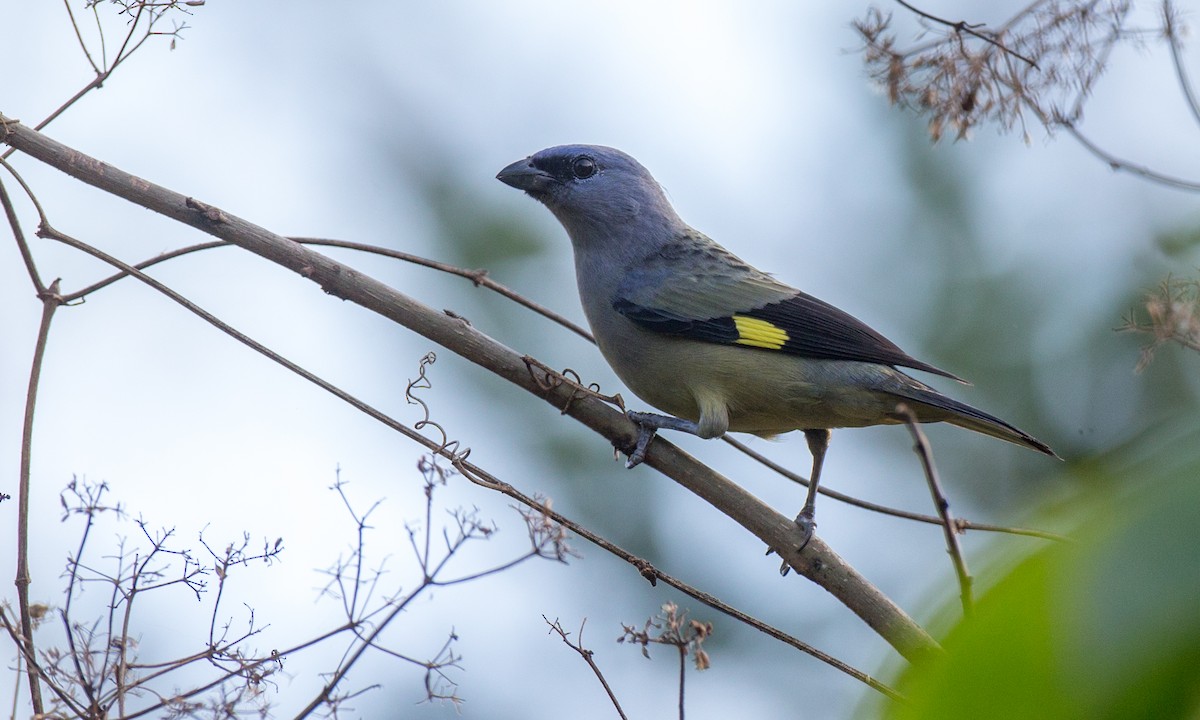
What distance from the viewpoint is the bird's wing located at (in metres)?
5.05

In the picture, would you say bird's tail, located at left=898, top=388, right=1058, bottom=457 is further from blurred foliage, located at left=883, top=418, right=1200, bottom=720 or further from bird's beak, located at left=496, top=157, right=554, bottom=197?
blurred foliage, located at left=883, top=418, right=1200, bottom=720

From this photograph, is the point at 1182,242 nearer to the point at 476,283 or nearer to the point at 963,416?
the point at 963,416

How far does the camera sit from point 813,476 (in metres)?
5.10

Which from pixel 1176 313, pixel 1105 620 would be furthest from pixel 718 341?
pixel 1105 620

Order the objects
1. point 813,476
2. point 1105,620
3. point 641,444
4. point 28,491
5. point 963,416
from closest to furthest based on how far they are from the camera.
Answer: point 1105,620 < point 28,491 < point 641,444 < point 963,416 < point 813,476

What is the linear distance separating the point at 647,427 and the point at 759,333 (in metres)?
1.10

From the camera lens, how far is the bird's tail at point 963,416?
4.53 m

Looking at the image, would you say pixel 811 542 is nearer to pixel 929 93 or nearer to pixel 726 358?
pixel 726 358

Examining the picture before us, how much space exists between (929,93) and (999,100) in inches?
10.9

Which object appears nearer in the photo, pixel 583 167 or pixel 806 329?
pixel 806 329

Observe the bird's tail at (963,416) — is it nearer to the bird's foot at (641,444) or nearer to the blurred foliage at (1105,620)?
the bird's foot at (641,444)

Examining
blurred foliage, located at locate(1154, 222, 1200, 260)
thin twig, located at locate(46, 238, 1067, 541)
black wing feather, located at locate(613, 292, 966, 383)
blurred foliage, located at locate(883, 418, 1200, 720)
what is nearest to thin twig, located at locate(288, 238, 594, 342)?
thin twig, located at locate(46, 238, 1067, 541)

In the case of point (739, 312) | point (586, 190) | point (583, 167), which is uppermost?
point (583, 167)

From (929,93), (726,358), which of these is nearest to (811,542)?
(726,358)
